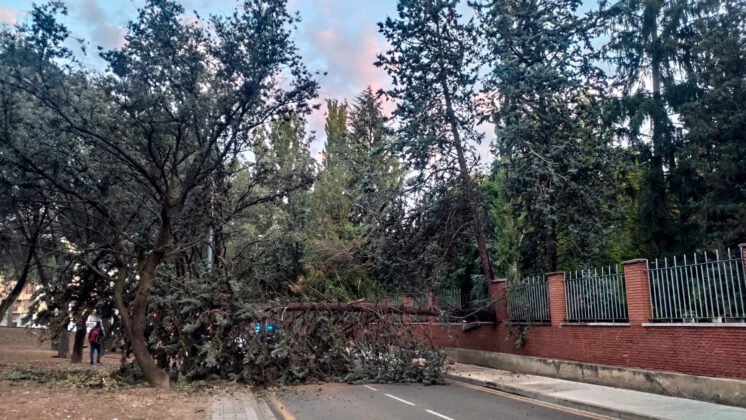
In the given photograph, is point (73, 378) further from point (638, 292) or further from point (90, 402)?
point (638, 292)

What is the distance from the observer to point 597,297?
14.6m

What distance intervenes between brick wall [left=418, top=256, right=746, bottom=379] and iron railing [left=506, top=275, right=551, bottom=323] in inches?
15.2

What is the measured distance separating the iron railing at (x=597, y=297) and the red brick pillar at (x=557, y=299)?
0.43 ft

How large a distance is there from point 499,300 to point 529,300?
175 cm

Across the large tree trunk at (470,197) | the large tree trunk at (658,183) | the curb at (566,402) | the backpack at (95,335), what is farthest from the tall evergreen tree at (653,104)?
the backpack at (95,335)

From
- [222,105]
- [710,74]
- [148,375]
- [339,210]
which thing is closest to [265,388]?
[148,375]

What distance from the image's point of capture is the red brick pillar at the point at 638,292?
42.2 ft

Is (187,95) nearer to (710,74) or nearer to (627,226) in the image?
(710,74)

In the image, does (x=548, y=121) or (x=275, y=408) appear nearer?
(x=275, y=408)

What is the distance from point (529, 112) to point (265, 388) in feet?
42.5

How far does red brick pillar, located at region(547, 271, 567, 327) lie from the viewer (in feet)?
52.5

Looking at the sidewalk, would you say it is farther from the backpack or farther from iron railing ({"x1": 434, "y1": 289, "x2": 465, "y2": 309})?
the backpack

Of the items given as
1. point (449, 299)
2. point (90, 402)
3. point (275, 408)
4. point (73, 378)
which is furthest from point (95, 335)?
point (449, 299)

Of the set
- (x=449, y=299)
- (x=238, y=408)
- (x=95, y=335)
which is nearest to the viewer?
(x=238, y=408)
